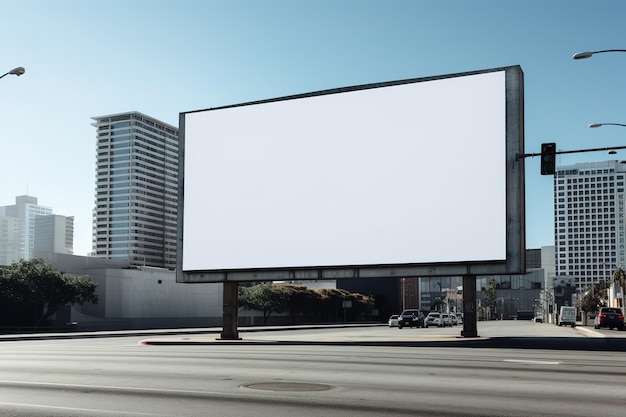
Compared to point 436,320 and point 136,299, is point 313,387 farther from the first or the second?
point 136,299

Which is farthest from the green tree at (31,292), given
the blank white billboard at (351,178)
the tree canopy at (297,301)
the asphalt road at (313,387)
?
the asphalt road at (313,387)

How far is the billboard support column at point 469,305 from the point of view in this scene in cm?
4128

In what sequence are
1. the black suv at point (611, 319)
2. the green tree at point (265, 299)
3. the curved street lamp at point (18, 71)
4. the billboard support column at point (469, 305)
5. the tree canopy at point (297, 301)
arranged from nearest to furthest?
the curved street lamp at point (18, 71) < the billboard support column at point (469, 305) < the black suv at point (611, 319) < the green tree at point (265, 299) < the tree canopy at point (297, 301)

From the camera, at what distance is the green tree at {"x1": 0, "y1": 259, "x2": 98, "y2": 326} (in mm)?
74000

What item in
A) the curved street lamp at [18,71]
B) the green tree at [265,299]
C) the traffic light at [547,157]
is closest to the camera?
the traffic light at [547,157]

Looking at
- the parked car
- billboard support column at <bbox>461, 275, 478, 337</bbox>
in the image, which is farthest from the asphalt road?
the parked car

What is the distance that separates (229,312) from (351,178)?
1110cm

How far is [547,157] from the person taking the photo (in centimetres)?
2888

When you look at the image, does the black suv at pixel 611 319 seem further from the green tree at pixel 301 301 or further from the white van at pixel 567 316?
the green tree at pixel 301 301

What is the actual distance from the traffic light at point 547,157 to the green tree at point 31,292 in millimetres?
59179

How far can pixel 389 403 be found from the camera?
12469 mm

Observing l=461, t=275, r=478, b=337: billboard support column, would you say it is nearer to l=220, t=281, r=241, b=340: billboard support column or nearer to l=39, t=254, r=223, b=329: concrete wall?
l=220, t=281, r=241, b=340: billboard support column

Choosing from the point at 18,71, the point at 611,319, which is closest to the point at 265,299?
the point at 611,319

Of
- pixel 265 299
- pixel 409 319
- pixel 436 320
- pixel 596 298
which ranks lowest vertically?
pixel 596 298
